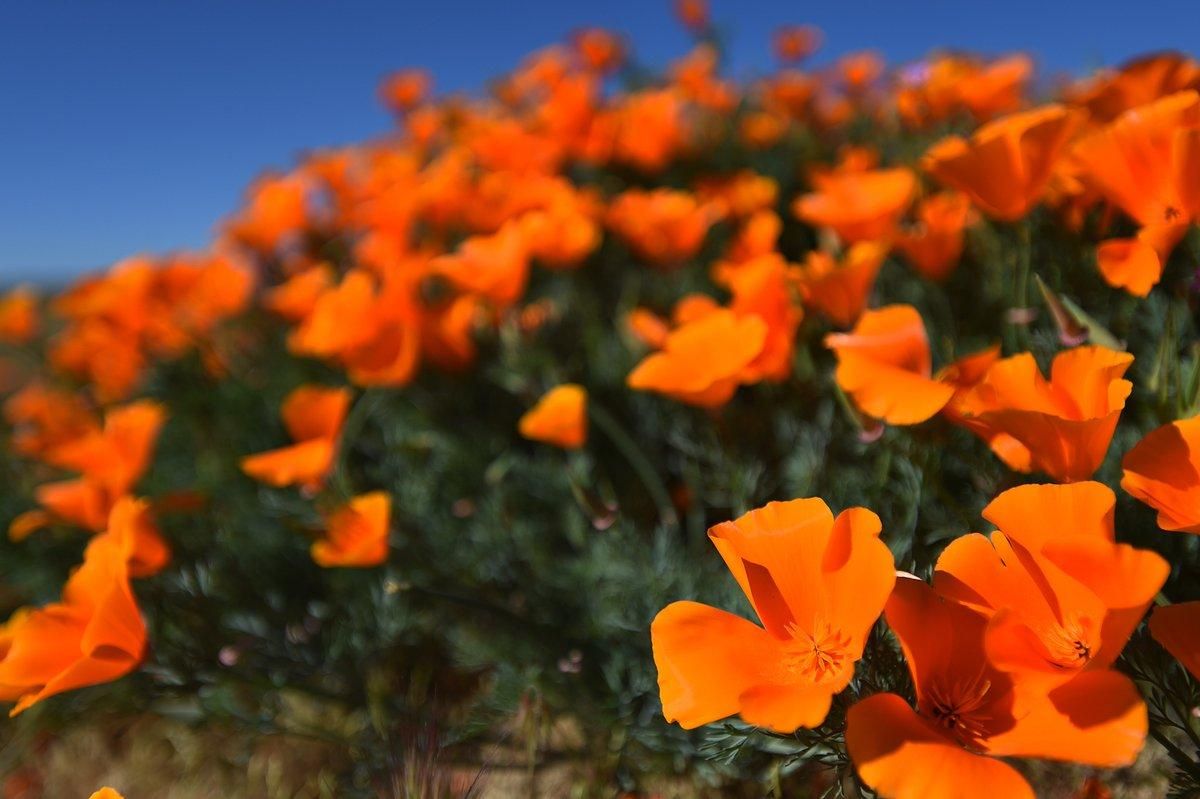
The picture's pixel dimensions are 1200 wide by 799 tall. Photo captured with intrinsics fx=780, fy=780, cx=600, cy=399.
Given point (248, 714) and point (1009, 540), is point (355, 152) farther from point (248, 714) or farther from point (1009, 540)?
point (1009, 540)

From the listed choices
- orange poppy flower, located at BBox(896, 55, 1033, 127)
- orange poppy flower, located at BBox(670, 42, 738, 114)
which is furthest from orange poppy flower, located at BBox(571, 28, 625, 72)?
orange poppy flower, located at BBox(896, 55, 1033, 127)

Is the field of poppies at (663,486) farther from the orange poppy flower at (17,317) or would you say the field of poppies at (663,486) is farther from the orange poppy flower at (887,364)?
the orange poppy flower at (17,317)

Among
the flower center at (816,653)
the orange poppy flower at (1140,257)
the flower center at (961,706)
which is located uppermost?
the orange poppy flower at (1140,257)

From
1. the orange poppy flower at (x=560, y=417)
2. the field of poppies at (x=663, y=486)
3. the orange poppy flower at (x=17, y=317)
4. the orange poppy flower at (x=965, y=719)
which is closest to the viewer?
the orange poppy flower at (x=965, y=719)

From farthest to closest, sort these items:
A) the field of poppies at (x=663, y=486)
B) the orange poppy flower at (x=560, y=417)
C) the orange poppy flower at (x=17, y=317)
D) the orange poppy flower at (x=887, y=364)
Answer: the orange poppy flower at (x=17, y=317) → the orange poppy flower at (x=560, y=417) → the orange poppy flower at (x=887, y=364) → the field of poppies at (x=663, y=486)

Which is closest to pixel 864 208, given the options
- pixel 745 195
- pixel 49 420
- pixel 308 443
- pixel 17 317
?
pixel 745 195

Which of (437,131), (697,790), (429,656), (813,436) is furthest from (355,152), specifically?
(697,790)

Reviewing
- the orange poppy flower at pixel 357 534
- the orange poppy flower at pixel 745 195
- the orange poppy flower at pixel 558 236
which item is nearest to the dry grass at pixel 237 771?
Result: the orange poppy flower at pixel 357 534
